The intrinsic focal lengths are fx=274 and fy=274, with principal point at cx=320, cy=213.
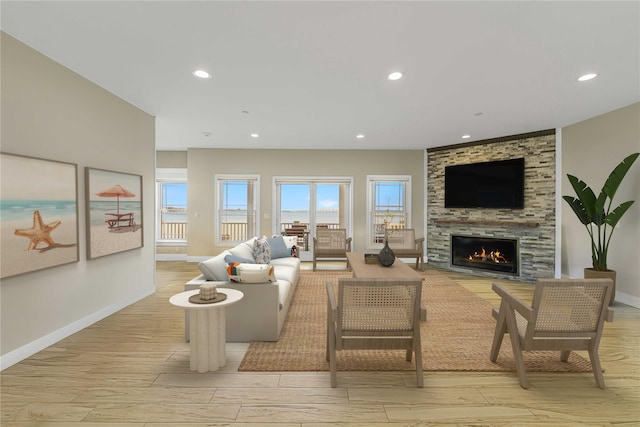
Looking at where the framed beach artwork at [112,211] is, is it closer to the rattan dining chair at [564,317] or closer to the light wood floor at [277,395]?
the light wood floor at [277,395]

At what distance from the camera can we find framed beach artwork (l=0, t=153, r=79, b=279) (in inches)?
89.8

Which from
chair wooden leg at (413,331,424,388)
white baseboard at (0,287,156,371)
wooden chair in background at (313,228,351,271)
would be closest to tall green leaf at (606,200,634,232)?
chair wooden leg at (413,331,424,388)

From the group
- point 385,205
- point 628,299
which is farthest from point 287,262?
point 628,299

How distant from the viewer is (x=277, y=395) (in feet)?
6.62

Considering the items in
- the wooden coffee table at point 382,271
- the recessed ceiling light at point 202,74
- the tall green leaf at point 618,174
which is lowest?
the wooden coffee table at point 382,271

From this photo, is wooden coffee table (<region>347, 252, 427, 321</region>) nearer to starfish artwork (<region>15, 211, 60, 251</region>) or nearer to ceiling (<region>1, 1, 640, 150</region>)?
ceiling (<region>1, 1, 640, 150</region>)

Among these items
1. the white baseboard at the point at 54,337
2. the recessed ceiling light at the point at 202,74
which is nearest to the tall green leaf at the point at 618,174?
the recessed ceiling light at the point at 202,74

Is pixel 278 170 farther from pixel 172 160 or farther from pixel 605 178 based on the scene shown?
pixel 605 178

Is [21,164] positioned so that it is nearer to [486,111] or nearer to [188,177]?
[188,177]

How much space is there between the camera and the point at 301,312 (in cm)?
352

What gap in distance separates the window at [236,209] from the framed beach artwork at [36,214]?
386cm

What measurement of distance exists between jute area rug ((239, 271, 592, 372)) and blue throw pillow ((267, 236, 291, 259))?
1.34m

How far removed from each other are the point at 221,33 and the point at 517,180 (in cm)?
558

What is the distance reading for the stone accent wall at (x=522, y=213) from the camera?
16.3 feet
